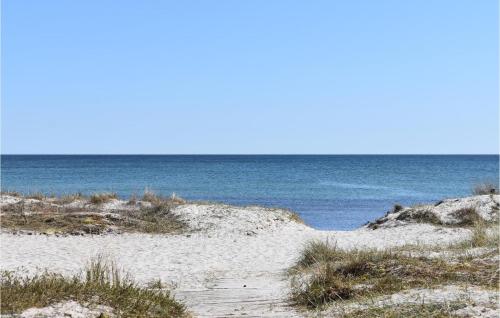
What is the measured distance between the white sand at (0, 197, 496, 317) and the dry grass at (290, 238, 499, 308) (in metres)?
0.59

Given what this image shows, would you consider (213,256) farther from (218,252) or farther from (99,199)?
(99,199)

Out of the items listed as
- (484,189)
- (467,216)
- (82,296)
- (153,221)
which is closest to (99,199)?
(153,221)

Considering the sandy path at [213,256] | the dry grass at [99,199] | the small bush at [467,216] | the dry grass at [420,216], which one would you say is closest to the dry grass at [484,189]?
the small bush at [467,216]

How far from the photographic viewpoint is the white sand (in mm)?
11539

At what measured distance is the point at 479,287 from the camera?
9969 mm

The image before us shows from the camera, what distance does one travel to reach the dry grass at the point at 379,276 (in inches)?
407

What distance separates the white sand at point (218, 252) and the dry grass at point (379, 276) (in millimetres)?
586

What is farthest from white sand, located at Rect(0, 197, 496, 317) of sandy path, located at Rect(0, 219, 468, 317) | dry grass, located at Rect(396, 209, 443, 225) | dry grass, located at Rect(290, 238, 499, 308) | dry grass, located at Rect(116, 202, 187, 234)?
dry grass, located at Rect(396, 209, 443, 225)

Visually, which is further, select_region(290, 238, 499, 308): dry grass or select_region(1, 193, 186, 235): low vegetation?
select_region(1, 193, 186, 235): low vegetation

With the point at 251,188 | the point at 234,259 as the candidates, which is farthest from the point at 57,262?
the point at 251,188

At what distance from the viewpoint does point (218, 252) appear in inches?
714

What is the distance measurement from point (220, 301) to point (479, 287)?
4.27 metres

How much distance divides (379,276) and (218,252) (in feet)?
25.3

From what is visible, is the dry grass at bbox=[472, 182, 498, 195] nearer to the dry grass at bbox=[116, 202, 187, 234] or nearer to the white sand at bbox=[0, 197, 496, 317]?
the white sand at bbox=[0, 197, 496, 317]
